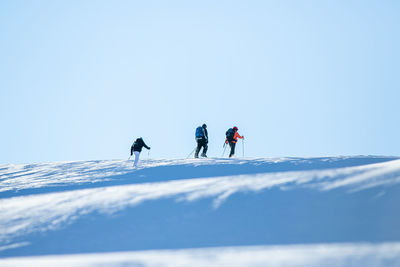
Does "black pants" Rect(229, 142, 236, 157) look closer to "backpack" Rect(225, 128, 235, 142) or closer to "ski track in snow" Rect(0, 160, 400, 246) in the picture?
"backpack" Rect(225, 128, 235, 142)

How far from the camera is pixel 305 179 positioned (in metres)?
10.4

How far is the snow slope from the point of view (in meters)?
6.96

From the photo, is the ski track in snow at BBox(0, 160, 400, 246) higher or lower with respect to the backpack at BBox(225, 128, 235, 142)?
lower

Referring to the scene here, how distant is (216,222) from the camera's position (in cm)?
858

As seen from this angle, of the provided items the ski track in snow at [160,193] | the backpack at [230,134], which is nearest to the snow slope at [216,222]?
the ski track in snow at [160,193]

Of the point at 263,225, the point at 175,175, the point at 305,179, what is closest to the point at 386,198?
the point at 305,179

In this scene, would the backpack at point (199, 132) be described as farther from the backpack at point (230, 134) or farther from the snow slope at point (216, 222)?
the snow slope at point (216, 222)

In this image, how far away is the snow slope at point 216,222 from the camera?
696 centimetres

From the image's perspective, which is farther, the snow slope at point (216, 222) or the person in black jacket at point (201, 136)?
the person in black jacket at point (201, 136)

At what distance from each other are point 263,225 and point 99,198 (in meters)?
5.01

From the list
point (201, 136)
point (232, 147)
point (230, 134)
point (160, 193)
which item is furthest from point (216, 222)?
point (232, 147)

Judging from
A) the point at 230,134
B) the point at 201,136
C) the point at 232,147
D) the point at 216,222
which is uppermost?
the point at 230,134

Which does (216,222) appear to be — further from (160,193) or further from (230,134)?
(230,134)

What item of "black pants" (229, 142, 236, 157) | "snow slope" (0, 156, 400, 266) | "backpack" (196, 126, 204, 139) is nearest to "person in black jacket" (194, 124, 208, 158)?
"backpack" (196, 126, 204, 139)
